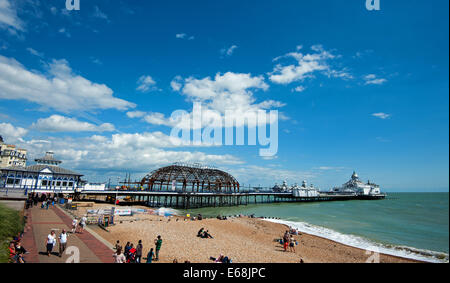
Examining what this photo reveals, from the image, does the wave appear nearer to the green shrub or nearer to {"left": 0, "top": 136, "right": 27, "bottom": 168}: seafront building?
the green shrub

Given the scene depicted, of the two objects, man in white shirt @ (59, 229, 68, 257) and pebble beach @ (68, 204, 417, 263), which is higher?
man in white shirt @ (59, 229, 68, 257)

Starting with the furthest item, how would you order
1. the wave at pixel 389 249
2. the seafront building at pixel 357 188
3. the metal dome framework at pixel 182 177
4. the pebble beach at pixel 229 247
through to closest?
1. the seafront building at pixel 357 188
2. the metal dome framework at pixel 182 177
3. the wave at pixel 389 249
4. the pebble beach at pixel 229 247

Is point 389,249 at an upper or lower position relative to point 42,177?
lower

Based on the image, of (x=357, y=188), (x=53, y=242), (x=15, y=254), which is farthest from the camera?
(x=357, y=188)

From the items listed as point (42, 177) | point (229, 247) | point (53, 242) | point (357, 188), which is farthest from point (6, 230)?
point (357, 188)

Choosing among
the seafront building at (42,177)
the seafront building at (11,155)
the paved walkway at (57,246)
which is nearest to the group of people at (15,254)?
the paved walkway at (57,246)

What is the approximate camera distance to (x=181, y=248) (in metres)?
15.9

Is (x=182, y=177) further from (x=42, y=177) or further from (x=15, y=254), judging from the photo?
(x=15, y=254)

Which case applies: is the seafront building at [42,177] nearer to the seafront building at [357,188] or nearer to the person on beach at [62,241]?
the person on beach at [62,241]

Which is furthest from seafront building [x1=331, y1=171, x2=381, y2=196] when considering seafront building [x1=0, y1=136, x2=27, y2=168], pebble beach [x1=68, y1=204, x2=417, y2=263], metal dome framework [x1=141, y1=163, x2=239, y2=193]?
seafront building [x1=0, y1=136, x2=27, y2=168]

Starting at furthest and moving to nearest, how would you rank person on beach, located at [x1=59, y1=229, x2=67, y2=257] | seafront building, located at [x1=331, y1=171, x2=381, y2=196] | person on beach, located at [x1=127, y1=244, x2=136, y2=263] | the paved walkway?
seafront building, located at [x1=331, y1=171, x2=381, y2=196]
person on beach, located at [x1=127, y1=244, x2=136, y2=263]
person on beach, located at [x1=59, y1=229, x2=67, y2=257]
the paved walkway

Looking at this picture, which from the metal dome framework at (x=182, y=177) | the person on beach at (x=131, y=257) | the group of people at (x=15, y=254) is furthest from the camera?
the metal dome framework at (x=182, y=177)

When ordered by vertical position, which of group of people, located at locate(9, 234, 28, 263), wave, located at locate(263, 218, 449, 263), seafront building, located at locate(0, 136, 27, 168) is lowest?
wave, located at locate(263, 218, 449, 263)

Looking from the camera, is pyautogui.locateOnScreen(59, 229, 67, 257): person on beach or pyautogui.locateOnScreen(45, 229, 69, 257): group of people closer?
pyautogui.locateOnScreen(45, 229, 69, 257): group of people
